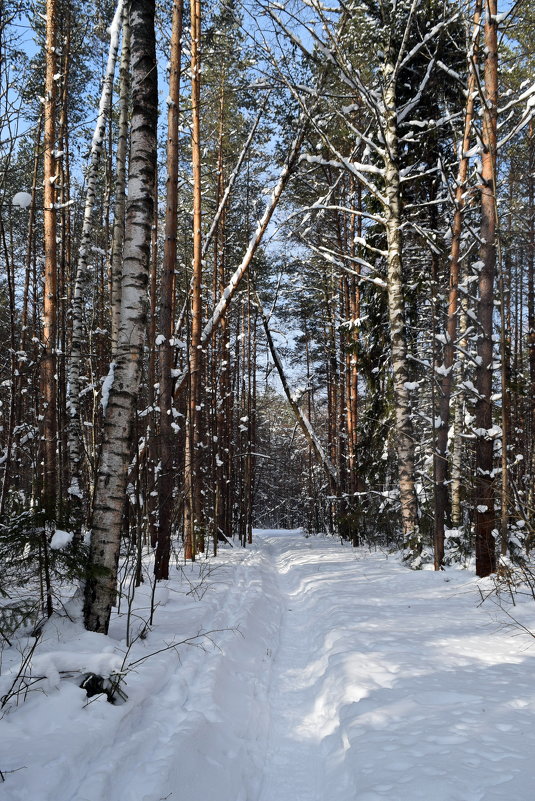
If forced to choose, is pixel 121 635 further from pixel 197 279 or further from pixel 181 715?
pixel 197 279

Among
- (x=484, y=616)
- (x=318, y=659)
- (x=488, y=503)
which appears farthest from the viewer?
(x=488, y=503)

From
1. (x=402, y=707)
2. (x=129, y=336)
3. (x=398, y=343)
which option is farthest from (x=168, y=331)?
(x=402, y=707)


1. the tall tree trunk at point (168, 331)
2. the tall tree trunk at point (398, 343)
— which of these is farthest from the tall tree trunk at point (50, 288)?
the tall tree trunk at point (398, 343)

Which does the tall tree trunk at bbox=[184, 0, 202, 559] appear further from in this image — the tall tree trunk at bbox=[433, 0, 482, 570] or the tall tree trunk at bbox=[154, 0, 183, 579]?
the tall tree trunk at bbox=[433, 0, 482, 570]

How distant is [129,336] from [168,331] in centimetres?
367

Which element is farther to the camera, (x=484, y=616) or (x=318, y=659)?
(x=484, y=616)

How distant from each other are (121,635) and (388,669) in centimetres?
234

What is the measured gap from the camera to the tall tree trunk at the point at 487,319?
22.5 ft

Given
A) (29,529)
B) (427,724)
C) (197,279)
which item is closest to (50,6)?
(197,279)

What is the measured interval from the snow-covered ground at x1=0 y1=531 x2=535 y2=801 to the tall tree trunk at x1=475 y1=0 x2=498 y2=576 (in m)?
1.42

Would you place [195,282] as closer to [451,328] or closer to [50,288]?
[50,288]

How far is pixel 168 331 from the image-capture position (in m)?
7.59

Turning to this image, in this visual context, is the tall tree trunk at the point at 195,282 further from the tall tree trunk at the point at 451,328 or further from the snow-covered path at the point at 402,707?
the tall tree trunk at the point at 451,328

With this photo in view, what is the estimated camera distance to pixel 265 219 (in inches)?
311
